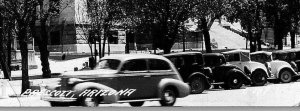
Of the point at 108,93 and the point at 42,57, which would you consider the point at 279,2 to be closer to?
the point at 108,93

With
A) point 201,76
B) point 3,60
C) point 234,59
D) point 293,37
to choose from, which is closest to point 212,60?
point 234,59

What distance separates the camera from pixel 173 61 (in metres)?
10.3

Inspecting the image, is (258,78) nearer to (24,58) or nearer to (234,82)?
(234,82)

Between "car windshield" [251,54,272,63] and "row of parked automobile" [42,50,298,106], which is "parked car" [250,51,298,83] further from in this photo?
"row of parked automobile" [42,50,298,106]

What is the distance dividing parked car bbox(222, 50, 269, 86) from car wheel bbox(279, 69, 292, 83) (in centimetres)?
41

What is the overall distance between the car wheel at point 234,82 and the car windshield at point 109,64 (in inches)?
104

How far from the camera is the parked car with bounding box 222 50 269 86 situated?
11.5 m

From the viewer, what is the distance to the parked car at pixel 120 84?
965 cm

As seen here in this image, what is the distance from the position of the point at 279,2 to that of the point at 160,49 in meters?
2.54

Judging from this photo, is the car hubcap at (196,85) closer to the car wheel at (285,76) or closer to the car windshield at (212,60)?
the car windshield at (212,60)

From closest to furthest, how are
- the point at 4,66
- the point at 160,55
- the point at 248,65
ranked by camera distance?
the point at 160,55, the point at 248,65, the point at 4,66

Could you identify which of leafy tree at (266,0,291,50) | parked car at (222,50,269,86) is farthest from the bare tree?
leafy tree at (266,0,291,50)

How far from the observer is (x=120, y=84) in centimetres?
975

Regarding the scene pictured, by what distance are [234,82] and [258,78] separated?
788 mm
